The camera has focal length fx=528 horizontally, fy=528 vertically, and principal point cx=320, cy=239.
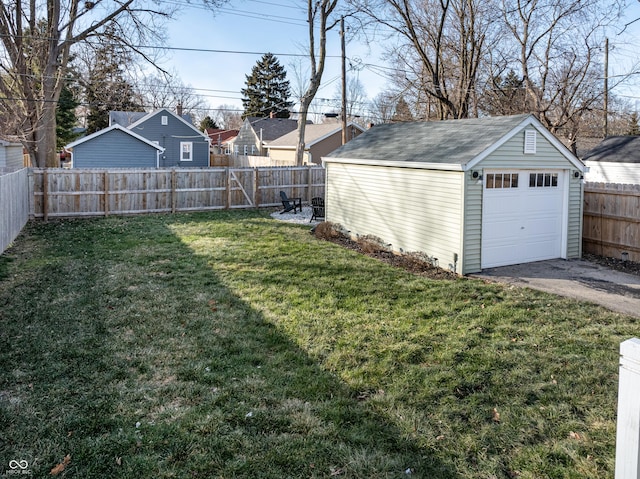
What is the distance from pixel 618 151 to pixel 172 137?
2620 centimetres

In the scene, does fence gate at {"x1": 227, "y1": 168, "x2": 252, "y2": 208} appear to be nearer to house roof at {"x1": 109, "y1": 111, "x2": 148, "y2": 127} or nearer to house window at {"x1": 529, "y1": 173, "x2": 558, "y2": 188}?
house window at {"x1": 529, "y1": 173, "x2": 558, "y2": 188}

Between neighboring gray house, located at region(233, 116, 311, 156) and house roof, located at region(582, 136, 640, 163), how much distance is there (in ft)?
77.9

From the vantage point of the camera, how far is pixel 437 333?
6758 millimetres

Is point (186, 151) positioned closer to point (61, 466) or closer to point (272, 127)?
point (272, 127)

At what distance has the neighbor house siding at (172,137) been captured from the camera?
34.5 m

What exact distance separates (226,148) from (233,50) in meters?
35.3

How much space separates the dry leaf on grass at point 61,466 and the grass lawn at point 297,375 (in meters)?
0.02

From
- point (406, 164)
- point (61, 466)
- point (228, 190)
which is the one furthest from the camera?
point (228, 190)

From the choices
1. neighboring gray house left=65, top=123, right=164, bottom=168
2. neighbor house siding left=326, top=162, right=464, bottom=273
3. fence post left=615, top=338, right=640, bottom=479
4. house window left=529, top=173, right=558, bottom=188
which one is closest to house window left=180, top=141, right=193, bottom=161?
neighboring gray house left=65, top=123, right=164, bottom=168

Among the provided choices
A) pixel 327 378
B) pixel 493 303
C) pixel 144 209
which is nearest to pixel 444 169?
pixel 493 303

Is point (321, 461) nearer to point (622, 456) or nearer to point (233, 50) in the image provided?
point (622, 456)

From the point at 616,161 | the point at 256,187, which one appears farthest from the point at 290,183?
the point at 616,161

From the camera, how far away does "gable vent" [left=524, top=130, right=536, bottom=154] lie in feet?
34.7

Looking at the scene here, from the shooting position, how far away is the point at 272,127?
143 ft
